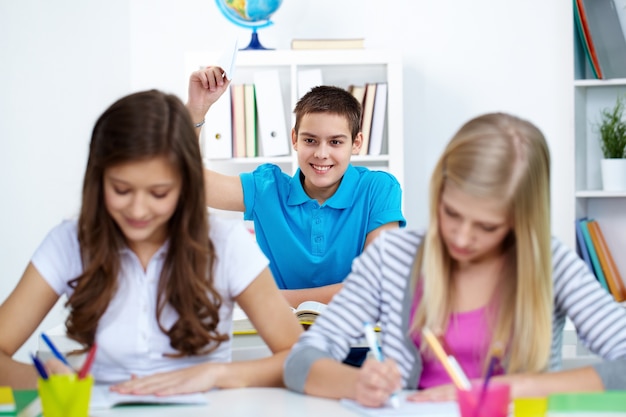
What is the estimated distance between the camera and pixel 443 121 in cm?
412

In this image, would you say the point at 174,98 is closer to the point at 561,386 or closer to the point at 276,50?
the point at 561,386

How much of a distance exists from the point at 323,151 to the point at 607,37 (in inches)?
68.6

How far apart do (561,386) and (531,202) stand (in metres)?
0.28

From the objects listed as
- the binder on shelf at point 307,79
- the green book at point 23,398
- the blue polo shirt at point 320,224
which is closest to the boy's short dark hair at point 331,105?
the blue polo shirt at point 320,224

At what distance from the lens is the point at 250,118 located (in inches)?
153

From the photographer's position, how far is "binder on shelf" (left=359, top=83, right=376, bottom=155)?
12.8 feet

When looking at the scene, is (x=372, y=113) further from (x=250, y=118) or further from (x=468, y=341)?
(x=468, y=341)

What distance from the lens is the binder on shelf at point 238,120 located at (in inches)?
152

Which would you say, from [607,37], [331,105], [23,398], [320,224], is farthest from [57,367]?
[607,37]

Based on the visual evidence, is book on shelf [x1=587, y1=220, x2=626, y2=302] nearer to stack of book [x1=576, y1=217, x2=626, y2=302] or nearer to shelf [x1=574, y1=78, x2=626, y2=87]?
stack of book [x1=576, y1=217, x2=626, y2=302]

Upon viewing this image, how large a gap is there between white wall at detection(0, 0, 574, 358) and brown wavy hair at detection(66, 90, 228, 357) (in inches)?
95.7

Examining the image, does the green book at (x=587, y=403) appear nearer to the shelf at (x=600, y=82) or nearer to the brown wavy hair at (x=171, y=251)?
the brown wavy hair at (x=171, y=251)

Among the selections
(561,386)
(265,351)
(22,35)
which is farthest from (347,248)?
(22,35)

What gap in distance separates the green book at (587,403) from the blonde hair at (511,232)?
5.9 inches
